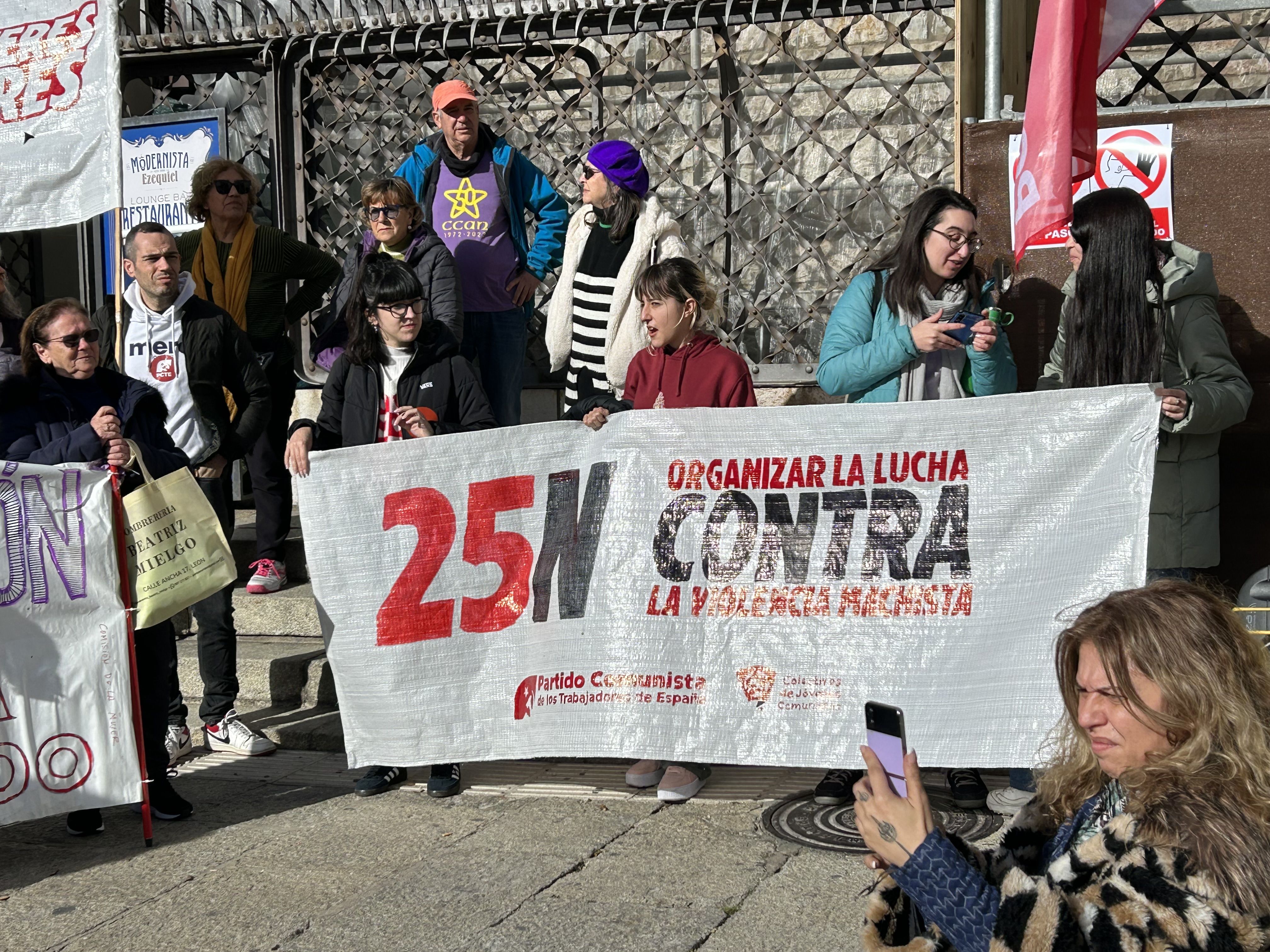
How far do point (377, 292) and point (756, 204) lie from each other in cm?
314

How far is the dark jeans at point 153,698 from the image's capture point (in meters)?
5.11

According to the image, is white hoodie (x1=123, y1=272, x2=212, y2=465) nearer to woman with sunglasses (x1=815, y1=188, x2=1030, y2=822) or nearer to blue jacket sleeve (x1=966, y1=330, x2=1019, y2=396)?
woman with sunglasses (x1=815, y1=188, x2=1030, y2=822)

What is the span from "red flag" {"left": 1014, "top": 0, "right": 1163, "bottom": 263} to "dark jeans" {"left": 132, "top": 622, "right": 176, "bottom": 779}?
3.42m

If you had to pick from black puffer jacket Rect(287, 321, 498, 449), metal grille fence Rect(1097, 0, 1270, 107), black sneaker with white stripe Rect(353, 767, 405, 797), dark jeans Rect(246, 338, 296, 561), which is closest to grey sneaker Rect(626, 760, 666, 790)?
black sneaker with white stripe Rect(353, 767, 405, 797)

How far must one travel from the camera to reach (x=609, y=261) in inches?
253

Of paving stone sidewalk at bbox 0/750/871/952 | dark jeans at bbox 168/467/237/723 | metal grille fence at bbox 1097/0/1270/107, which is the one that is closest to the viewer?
paving stone sidewalk at bbox 0/750/871/952

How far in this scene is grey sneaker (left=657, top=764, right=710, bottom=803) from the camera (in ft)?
16.5

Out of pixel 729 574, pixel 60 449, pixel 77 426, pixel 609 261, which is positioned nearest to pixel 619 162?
pixel 609 261

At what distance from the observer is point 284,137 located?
27.7 ft

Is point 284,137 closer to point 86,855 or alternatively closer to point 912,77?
point 912,77

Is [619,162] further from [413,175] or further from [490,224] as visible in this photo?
[413,175]

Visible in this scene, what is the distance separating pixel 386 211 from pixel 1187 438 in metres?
3.57

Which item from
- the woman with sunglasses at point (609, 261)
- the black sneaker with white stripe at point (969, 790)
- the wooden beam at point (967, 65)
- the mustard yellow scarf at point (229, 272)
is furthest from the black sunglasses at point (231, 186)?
the black sneaker with white stripe at point (969, 790)

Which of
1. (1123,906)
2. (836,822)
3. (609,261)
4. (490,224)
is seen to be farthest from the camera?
(490,224)
